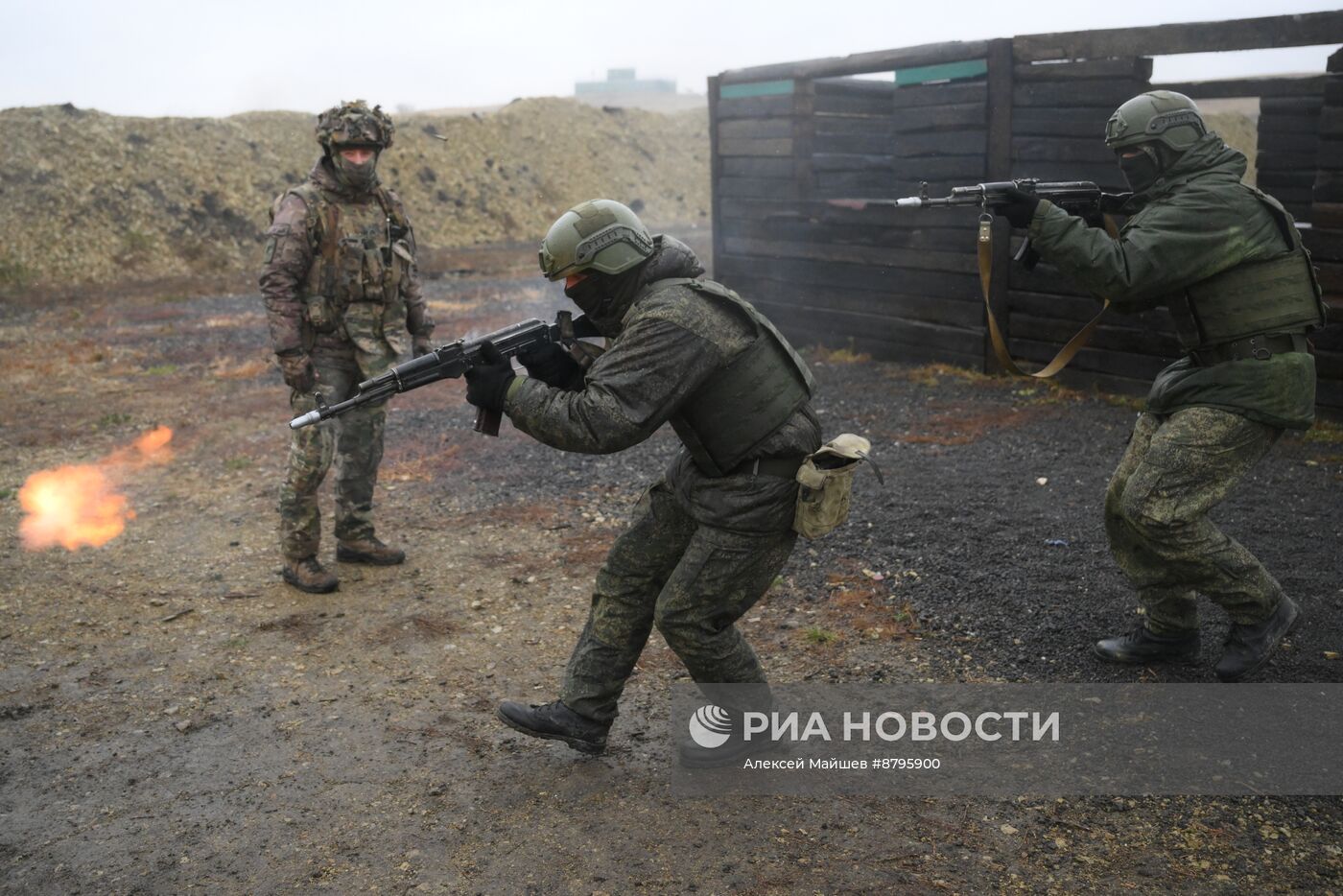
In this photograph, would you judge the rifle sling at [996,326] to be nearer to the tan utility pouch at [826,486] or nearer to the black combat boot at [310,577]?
the tan utility pouch at [826,486]

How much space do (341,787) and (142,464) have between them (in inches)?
237

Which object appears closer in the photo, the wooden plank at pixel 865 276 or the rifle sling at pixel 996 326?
the rifle sling at pixel 996 326

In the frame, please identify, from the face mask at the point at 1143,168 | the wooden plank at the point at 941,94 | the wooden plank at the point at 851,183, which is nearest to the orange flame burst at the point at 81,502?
the face mask at the point at 1143,168

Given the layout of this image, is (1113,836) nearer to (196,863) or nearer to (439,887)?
(439,887)

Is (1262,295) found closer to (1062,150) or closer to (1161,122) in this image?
(1161,122)

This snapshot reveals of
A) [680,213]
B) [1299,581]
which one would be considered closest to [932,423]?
[1299,581]

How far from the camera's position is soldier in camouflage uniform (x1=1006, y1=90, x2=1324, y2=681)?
13.4 feet

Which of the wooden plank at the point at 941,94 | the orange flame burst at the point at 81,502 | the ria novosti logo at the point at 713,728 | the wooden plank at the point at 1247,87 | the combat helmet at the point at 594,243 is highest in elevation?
the wooden plank at the point at 1247,87

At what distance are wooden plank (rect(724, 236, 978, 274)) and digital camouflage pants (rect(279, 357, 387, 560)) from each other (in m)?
6.59

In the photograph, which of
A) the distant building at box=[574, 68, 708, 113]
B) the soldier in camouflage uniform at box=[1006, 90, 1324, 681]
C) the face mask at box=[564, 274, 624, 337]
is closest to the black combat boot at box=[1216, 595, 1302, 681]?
the soldier in camouflage uniform at box=[1006, 90, 1324, 681]

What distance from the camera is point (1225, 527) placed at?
20.4ft

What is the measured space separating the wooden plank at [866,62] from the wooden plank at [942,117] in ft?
1.46

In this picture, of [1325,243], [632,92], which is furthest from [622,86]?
[1325,243]

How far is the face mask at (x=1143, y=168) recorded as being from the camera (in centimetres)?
431
